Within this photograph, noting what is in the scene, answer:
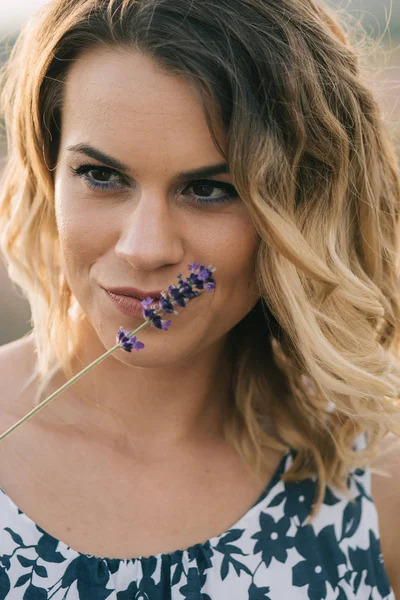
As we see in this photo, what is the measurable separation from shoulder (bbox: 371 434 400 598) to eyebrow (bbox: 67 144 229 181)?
1.30m

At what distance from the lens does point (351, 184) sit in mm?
2551

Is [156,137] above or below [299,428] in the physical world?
above

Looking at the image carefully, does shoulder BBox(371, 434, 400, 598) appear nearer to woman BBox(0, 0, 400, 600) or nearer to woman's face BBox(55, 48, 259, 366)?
woman BBox(0, 0, 400, 600)

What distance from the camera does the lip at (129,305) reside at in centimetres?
223

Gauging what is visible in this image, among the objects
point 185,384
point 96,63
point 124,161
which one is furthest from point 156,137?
point 185,384

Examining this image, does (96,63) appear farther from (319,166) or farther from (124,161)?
(319,166)

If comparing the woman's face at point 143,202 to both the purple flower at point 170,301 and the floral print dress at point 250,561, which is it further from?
the floral print dress at point 250,561

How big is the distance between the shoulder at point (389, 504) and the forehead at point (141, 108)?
4.48 ft

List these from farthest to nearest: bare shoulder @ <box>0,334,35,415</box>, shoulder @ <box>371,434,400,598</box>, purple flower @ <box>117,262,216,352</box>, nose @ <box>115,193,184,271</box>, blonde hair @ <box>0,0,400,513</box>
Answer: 1. shoulder @ <box>371,434,400,598</box>
2. bare shoulder @ <box>0,334,35,415</box>
3. blonde hair @ <box>0,0,400,513</box>
4. nose @ <box>115,193,184,271</box>
5. purple flower @ <box>117,262,216,352</box>

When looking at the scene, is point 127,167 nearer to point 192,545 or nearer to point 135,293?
point 135,293

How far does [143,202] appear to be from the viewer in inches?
85.8

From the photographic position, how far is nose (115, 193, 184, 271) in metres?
2.11

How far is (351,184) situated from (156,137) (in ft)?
2.34

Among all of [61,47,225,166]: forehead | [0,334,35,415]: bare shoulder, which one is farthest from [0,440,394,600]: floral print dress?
[61,47,225,166]: forehead
